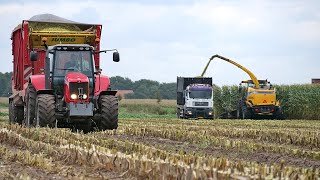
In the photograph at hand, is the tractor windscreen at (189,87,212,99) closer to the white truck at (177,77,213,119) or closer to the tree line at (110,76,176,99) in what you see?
the white truck at (177,77,213,119)

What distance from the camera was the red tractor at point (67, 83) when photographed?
16.9 m

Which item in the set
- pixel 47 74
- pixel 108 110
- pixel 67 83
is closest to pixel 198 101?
pixel 47 74

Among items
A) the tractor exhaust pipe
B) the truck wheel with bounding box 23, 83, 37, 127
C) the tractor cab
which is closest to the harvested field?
the truck wheel with bounding box 23, 83, 37, 127

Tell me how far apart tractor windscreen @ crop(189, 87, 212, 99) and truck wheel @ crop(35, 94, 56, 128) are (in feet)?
77.6

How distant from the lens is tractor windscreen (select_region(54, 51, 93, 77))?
17.6 m

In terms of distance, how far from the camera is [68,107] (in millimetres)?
16797

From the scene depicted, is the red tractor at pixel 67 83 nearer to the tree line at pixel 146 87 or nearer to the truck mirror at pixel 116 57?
the truck mirror at pixel 116 57

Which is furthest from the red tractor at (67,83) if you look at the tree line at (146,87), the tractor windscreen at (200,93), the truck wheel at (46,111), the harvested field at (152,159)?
the tree line at (146,87)

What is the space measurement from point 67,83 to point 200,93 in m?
23.9

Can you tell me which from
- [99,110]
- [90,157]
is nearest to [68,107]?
[99,110]

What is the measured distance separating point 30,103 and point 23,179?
32.8 ft

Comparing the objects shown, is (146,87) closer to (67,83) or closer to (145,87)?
(145,87)

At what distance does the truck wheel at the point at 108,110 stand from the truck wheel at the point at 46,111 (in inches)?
48.8

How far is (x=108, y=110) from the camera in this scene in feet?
56.0
